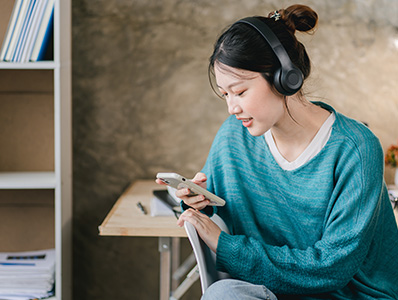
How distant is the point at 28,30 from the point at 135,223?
76cm

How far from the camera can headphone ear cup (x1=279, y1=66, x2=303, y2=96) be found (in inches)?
43.2

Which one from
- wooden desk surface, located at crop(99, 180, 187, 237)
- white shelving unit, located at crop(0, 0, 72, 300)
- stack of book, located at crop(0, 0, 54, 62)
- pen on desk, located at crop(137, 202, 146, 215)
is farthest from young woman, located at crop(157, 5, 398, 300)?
white shelving unit, located at crop(0, 0, 72, 300)

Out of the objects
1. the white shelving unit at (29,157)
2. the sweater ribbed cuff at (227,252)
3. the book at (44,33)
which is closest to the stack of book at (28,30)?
the book at (44,33)

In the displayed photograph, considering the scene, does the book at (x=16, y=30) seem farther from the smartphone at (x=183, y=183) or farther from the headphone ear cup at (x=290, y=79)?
the headphone ear cup at (x=290, y=79)

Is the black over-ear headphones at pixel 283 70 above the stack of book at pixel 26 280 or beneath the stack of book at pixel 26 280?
above

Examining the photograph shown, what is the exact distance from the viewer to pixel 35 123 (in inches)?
75.5

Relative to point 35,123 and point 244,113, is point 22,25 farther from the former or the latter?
point 244,113

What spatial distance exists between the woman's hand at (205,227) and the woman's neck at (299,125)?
298mm

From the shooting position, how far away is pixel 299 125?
4.22ft

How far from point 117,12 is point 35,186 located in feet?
2.73

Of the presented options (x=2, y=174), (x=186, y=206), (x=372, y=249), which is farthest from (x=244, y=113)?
(x=2, y=174)

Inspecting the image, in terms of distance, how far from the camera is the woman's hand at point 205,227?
118 cm

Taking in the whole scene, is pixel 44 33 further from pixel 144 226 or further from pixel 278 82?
pixel 278 82

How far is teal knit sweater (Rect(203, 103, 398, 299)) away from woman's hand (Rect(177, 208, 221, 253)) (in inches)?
1.0
